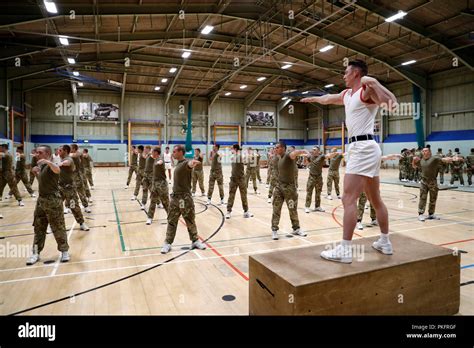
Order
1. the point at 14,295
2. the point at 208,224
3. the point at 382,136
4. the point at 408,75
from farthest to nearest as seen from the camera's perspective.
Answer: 1. the point at 382,136
2. the point at 408,75
3. the point at 208,224
4. the point at 14,295

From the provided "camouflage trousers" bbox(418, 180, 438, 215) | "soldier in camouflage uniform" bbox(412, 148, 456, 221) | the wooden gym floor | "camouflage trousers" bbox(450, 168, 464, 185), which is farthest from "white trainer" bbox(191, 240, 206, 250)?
"camouflage trousers" bbox(450, 168, 464, 185)

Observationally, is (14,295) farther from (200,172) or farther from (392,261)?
(200,172)

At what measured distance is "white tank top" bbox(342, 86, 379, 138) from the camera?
336 centimetres

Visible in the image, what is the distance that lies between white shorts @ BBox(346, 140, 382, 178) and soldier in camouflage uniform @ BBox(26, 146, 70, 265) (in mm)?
4801

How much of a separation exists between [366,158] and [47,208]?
17.1ft

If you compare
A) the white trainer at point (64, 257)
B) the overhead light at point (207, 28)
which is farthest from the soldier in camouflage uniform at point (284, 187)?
the overhead light at point (207, 28)

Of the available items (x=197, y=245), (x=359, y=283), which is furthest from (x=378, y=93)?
(x=197, y=245)

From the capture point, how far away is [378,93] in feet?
9.85

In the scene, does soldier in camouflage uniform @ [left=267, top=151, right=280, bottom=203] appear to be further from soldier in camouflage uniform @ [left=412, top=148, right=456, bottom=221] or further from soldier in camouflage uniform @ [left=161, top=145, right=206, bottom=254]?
soldier in camouflage uniform @ [left=412, top=148, right=456, bottom=221]

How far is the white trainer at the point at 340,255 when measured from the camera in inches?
133

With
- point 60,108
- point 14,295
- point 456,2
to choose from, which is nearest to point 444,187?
point 456,2

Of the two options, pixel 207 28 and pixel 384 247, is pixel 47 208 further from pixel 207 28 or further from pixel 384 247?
pixel 207 28

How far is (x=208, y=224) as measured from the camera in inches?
351

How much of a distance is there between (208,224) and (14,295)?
514 centimetres
